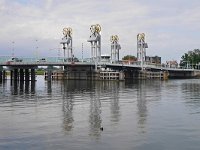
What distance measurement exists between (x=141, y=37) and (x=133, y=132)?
134326 millimetres

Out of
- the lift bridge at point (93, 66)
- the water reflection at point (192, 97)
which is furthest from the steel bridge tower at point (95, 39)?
the water reflection at point (192, 97)

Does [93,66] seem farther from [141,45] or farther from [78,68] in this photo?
[141,45]

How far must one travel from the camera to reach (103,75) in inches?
5290

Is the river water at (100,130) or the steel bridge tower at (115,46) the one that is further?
the steel bridge tower at (115,46)

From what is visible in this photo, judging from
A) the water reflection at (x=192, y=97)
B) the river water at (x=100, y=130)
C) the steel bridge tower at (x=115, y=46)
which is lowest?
the river water at (x=100, y=130)

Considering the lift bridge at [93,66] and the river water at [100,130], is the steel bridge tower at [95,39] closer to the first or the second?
the lift bridge at [93,66]

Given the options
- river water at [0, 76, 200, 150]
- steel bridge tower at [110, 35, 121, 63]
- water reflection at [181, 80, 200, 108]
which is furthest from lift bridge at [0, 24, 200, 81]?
river water at [0, 76, 200, 150]

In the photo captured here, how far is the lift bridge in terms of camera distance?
12631cm

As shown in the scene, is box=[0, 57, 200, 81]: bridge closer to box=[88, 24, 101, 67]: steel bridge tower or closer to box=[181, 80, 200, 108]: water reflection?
box=[88, 24, 101, 67]: steel bridge tower

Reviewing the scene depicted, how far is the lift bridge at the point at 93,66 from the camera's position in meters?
126

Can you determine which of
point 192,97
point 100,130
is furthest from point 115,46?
point 100,130

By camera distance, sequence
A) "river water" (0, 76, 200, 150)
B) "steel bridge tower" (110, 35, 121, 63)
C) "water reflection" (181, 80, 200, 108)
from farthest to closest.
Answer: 1. "steel bridge tower" (110, 35, 121, 63)
2. "water reflection" (181, 80, 200, 108)
3. "river water" (0, 76, 200, 150)

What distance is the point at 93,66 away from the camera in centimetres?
13600

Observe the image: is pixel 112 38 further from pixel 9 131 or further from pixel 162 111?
pixel 9 131
